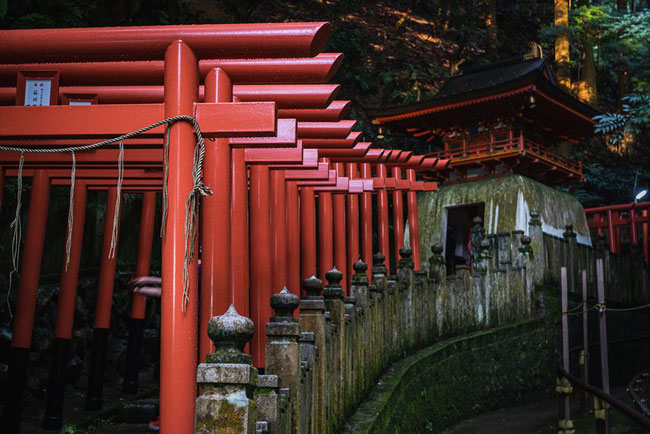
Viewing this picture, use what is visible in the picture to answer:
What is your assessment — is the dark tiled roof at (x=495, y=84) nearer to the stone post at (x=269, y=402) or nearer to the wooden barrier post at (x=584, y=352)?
the wooden barrier post at (x=584, y=352)

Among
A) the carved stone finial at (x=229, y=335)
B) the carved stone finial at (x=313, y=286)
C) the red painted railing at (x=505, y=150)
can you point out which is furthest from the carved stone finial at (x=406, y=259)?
the red painted railing at (x=505, y=150)

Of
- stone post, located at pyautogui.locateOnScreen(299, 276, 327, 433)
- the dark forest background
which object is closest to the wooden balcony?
the dark forest background

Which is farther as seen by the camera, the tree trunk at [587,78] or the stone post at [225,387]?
the tree trunk at [587,78]

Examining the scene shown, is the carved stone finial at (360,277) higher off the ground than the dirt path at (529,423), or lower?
higher

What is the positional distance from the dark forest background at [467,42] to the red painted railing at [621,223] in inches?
89.0

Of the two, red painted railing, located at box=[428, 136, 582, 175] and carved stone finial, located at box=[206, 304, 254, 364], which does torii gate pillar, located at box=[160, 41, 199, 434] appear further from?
red painted railing, located at box=[428, 136, 582, 175]

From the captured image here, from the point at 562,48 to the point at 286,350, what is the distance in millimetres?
21564

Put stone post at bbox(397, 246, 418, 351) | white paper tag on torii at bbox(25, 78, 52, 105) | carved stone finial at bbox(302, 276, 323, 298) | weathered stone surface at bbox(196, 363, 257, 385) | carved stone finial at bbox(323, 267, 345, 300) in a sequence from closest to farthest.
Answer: weathered stone surface at bbox(196, 363, 257, 385)
white paper tag on torii at bbox(25, 78, 52, 105)
carved stone finial at bbox(302, 276, 323, 298)
carved stone finial at bbox(323, 267, 345, 300)
stone post at bbox(397, 246, 418, 351)

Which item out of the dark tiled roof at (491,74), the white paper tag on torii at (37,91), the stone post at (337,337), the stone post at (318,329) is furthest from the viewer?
the dark tiled roof at (491,74)

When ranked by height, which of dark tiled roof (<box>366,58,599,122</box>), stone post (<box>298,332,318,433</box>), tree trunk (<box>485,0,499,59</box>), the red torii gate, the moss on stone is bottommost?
the moss on stone

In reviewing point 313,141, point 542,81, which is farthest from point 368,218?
point 542,81

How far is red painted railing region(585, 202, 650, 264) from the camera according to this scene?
18.4 metres

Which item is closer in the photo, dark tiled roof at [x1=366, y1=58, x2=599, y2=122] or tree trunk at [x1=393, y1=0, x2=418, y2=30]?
dark tiled roof at [x1=366, y1=58, x2=599, y2=122]

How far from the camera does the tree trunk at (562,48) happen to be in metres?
22.7
